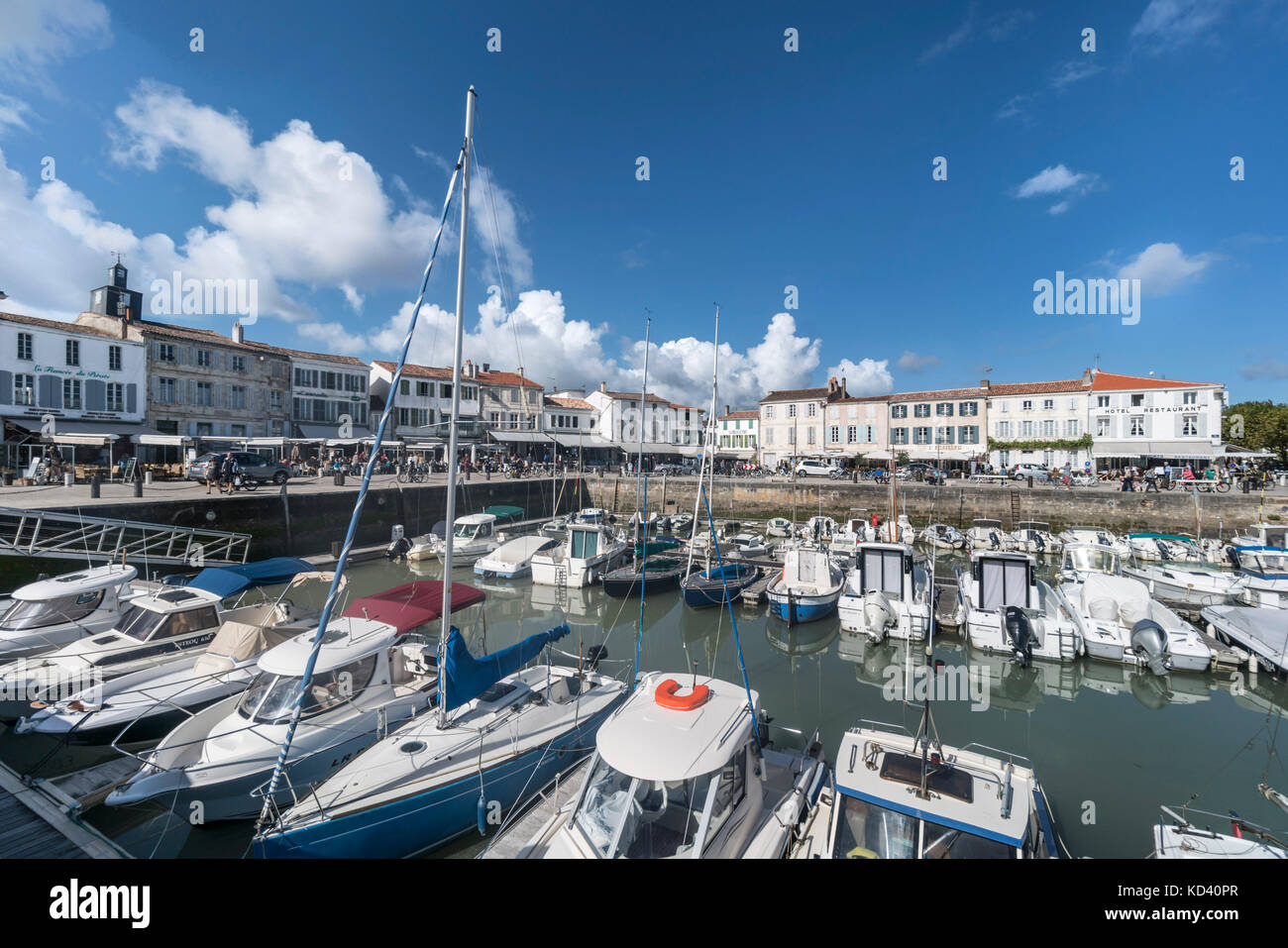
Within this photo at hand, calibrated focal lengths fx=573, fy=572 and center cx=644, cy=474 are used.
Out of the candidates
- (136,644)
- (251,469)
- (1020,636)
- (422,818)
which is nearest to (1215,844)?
(422,818)

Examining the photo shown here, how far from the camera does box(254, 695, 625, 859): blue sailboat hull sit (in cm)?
609

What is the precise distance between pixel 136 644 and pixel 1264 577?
28993mm

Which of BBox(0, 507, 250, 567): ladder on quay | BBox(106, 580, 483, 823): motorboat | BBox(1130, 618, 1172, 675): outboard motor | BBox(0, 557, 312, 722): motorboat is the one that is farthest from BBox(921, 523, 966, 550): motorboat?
BBox(0, 507, 250, 567): ladder on quay

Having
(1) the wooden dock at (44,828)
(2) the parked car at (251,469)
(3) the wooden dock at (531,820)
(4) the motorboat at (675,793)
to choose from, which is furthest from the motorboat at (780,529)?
(1) the wooden dock at (44,828)

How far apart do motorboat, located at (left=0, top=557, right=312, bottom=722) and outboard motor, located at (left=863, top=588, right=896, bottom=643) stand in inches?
553

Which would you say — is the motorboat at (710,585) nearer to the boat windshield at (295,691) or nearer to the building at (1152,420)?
the boat windshield at (295,691)

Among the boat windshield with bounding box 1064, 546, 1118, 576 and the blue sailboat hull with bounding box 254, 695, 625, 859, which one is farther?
the boat windshield with bounding box 1064, 546, 1118, 576

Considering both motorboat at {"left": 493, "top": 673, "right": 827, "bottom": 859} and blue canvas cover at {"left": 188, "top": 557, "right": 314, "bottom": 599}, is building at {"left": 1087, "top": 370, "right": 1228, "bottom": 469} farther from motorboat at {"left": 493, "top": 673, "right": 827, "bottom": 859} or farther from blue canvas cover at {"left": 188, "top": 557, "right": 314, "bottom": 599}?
blue canvas cover at {"left": 188, "top": 557, "right": 314, "bottom": 599}

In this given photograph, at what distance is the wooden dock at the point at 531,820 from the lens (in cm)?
603

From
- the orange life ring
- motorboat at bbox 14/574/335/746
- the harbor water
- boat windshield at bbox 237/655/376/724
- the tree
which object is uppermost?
the tree

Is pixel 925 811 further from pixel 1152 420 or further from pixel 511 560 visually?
pixel 1152 420

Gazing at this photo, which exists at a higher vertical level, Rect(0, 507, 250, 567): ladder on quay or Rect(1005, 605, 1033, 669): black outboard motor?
Rect(0, 507, 250, 567): ladder on quay

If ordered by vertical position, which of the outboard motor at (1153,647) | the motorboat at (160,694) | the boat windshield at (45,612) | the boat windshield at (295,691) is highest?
the boat windshield at (45,612)

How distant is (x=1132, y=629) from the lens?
45.1 ft
